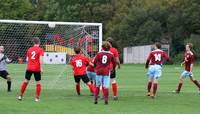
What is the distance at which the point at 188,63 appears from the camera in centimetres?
2445

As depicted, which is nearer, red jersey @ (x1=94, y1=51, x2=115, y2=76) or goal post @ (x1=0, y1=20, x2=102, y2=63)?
red jersey @ (x1=94, y1=51, x2=115, y2=76)

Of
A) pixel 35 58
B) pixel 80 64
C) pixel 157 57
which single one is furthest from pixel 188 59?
pixel 35 58

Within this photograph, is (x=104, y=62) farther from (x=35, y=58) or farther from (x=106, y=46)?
(x=35, y=58)

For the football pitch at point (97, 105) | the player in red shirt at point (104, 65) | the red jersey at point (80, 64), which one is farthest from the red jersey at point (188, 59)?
the player in red shirt at point (104, 65)

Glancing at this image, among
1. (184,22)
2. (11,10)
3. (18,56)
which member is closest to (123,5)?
(184,22)

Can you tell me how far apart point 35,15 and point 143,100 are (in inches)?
3231

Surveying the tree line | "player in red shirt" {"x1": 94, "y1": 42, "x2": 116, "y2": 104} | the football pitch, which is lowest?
the football pitch

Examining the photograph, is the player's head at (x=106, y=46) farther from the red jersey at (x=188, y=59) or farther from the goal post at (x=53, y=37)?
the goal post at (x=53, y=37)

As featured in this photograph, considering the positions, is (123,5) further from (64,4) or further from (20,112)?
(20,112)

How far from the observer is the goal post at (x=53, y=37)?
92.6ft

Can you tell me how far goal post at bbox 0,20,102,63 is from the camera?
28.2m

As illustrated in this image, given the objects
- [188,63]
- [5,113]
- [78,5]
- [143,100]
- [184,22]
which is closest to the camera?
[5,113]

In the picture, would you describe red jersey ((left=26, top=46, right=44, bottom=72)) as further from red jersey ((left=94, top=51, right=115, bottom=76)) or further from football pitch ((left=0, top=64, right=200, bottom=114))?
red jersey ((left=94, top=51, right=115, bottom=76))

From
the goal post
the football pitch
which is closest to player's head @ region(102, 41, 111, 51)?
the football pitch
